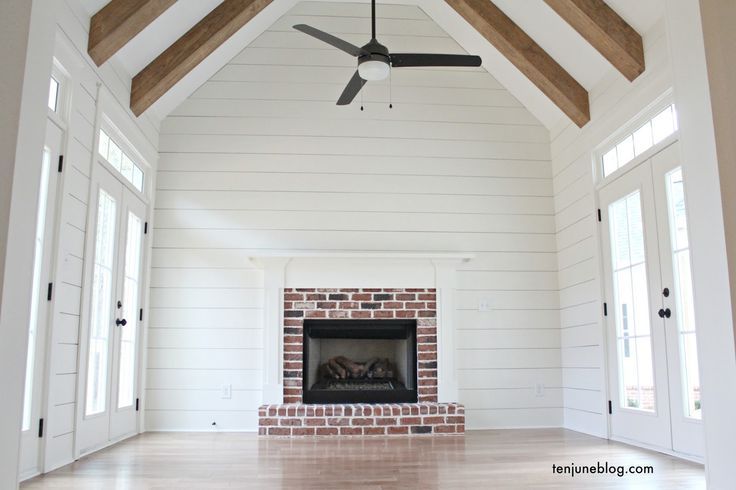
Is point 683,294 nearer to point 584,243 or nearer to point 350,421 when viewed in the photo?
point 584,243

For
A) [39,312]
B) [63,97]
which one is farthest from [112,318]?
[63,97]

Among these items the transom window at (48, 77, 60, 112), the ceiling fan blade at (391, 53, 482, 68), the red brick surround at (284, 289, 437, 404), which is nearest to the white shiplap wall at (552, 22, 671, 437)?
the red brick surround at (284, 289, 437, 404)

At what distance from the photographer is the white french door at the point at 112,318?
13.6 feet

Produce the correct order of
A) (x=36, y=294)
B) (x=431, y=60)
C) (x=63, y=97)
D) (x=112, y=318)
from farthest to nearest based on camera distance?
(x=112, y=318) < (x=431, y=60) < (x=63, y=97) < (x=36, y=294)

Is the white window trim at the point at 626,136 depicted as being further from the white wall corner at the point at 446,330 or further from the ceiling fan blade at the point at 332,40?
the ceiling fan blade at the point at 332,40

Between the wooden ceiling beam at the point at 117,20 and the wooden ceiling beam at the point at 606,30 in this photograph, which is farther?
the wooden ceiling beam at the point at 606,30

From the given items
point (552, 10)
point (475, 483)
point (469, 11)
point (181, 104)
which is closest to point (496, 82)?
point (469, 11)

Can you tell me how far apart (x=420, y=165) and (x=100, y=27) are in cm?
302

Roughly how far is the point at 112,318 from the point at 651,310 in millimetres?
3996

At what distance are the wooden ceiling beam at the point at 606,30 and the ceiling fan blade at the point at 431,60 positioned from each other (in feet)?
3.16

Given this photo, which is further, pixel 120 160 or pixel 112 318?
pixel 120 160

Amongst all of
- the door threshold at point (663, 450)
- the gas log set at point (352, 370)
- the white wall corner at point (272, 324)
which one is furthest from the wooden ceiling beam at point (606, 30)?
the gas log set at point (352, 370)

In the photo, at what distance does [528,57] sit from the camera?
5070 mm

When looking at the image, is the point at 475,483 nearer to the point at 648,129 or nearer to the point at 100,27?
the point at 648,129
